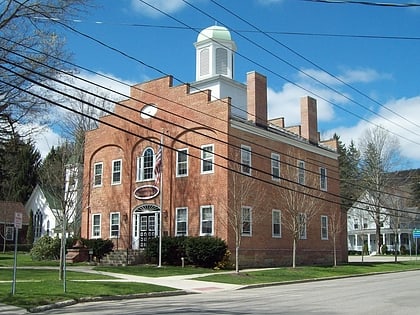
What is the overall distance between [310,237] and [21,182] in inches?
1905

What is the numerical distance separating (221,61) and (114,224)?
14.6 meters

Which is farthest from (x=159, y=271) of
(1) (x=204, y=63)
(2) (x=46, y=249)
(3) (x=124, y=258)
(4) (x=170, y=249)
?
(1) (x=204, y=63)

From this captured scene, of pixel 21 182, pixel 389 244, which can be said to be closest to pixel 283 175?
pixel 21 182

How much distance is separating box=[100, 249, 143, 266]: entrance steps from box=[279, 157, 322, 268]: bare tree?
10.1m

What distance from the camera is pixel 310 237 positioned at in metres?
39.9

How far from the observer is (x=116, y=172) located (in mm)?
40500

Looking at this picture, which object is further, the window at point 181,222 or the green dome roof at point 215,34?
the green dome roof at point 215,34

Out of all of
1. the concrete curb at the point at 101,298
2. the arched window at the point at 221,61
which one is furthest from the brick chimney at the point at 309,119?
the concrete curb at the point at 101,298

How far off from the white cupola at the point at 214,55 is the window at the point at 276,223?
36.6 ft

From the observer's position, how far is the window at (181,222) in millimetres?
35422

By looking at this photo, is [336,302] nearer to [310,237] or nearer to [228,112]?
[228,112]

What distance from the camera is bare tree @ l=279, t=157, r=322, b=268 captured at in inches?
1325

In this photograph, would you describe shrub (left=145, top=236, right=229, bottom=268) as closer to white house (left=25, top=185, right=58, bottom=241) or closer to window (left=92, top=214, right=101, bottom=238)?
window (left=92, top=214, right=101, bottom=238)

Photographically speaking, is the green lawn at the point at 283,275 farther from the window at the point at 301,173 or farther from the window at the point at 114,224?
the window at the point at 114,224
